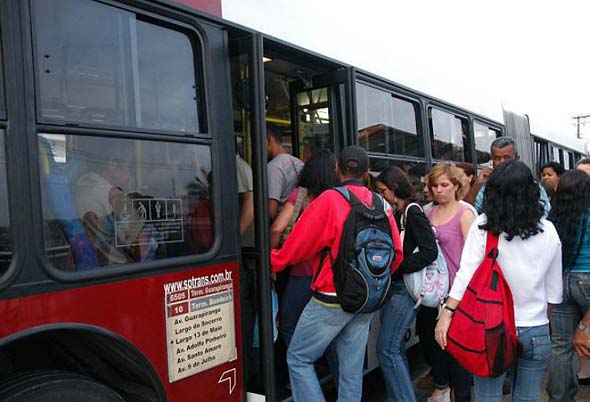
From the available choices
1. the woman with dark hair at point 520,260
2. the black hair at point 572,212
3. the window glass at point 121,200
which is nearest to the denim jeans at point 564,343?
the black hair at point 572,212

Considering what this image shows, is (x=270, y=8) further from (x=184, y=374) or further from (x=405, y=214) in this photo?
(x=184, y=374)

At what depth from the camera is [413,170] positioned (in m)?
4.45

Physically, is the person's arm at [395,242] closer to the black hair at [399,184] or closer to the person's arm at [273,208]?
the black hair at [399,184]

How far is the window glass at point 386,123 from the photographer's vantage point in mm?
3795

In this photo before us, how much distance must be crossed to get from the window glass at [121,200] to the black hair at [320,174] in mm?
699

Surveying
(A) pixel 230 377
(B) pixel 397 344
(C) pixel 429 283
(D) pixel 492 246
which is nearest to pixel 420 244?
(C) pixel 429 283

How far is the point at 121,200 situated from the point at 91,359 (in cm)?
67

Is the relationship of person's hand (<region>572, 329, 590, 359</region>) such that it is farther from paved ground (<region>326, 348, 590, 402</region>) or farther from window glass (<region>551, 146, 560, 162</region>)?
window glass (<region>551, 146, 560, 162</region>)

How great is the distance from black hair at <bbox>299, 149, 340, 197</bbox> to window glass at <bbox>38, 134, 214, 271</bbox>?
2.29ft

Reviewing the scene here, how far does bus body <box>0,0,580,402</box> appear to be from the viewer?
6.44 ft

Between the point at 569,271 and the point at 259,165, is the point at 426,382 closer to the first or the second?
the point at 569,271

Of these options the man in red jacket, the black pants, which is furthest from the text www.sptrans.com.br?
the black pants

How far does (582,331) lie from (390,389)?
1.14 metres

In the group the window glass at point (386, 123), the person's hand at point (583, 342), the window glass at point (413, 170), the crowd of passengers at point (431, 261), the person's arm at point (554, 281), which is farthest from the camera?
the window glass at point (413, 170)
